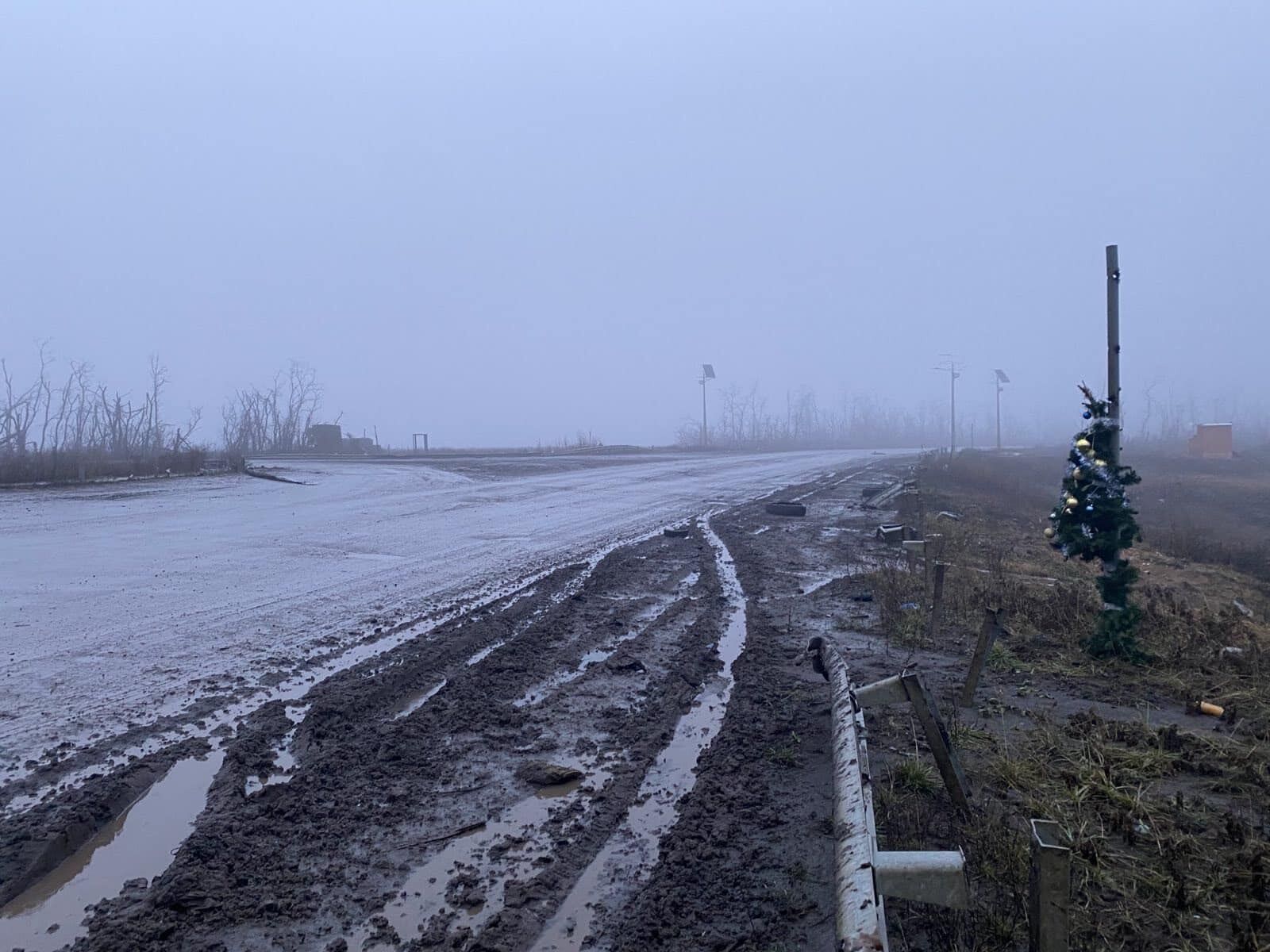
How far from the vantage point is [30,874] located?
4.67 m

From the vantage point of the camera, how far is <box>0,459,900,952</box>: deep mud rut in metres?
4.25

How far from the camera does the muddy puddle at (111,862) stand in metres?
4.22

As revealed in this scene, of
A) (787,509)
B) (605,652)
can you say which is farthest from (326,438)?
(605,652)

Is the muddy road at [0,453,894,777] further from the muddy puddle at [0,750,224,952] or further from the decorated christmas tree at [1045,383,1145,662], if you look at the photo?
the decorated christmas tree at [1045,383,1145,662]

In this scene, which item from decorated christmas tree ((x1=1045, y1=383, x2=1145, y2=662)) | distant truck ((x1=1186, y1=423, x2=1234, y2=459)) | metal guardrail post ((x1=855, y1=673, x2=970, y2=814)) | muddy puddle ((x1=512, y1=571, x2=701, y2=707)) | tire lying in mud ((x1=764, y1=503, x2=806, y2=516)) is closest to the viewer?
metal guardrail post ((x1=855, y1=673, x2=970, y2=814))

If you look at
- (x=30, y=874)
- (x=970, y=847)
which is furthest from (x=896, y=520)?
(x=30, y=874)

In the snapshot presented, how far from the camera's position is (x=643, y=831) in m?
5.29

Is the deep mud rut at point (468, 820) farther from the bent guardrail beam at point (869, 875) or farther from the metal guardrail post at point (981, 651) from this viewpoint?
the metal guardrail post at point (981, 651)

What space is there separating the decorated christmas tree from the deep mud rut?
9.40 ft

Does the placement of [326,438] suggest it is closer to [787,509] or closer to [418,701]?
[787,509]

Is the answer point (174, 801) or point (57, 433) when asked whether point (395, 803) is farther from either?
point (57, 433)

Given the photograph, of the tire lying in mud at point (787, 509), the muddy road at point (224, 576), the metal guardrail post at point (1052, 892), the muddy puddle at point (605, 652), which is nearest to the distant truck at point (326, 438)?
the muddy road at point (224, 576)

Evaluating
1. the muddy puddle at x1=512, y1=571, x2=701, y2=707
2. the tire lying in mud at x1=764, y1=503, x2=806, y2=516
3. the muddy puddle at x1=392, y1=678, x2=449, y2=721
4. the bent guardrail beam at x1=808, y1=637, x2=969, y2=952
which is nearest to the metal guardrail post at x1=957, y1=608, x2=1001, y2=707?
the bent guardrail beam at x1=808, y1=637, x2=969, y2=952

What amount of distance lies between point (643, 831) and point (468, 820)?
3.23 feet
